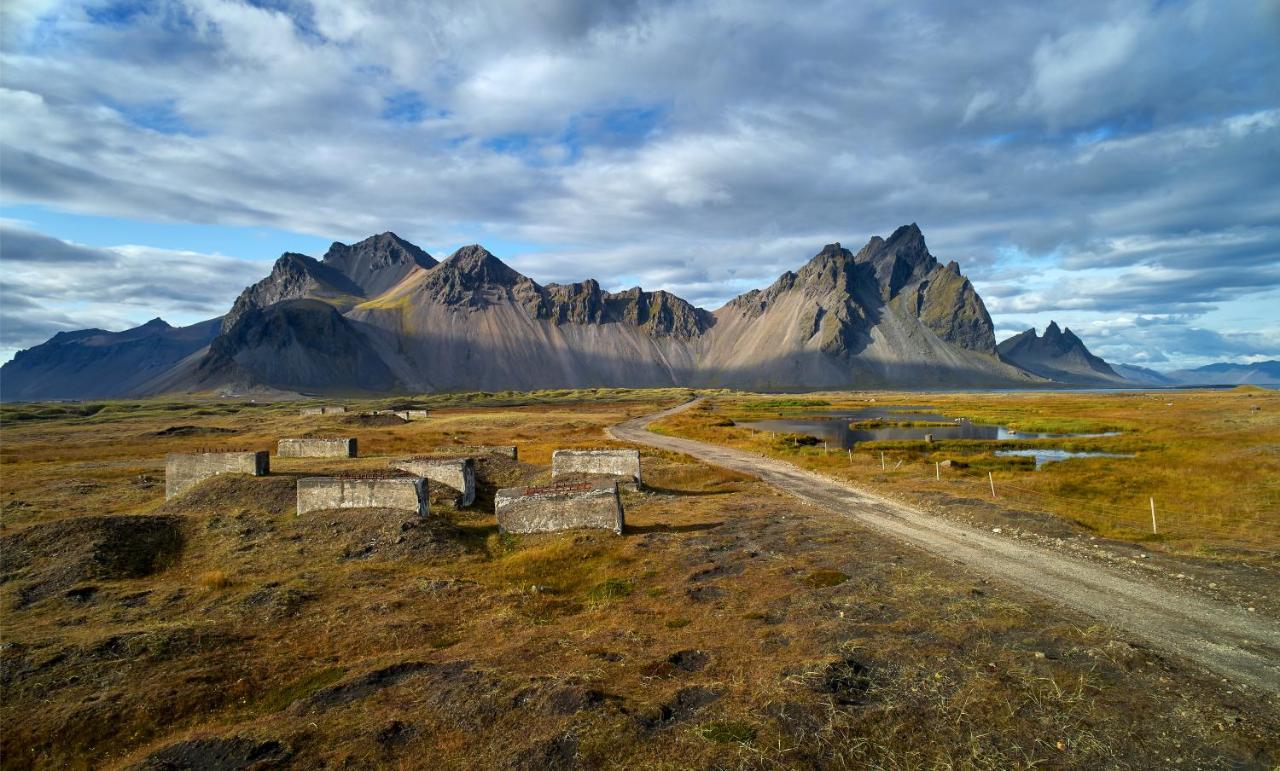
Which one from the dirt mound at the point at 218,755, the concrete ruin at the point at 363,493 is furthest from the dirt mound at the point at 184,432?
the dirt mound at the point at 218,755

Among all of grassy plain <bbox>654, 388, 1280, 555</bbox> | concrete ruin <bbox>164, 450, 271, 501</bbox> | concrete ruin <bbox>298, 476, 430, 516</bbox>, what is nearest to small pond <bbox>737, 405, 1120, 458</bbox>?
grassy plain <bbox>654, 388, 1280, 555</bbox>

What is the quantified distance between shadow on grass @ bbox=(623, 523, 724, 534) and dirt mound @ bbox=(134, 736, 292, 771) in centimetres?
1429

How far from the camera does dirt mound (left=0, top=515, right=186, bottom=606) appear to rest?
1753cm

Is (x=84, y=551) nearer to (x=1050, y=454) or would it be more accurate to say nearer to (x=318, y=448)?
(x=318, y=448)

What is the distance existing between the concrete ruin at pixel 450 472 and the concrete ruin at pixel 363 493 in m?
3.65

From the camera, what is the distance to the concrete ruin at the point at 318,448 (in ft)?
131

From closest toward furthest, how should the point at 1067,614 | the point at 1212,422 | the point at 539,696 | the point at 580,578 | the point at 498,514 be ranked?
the point at 539,696, the point at 1067,614, the point at 580,578, the point at 498,514, the point at 1212,422

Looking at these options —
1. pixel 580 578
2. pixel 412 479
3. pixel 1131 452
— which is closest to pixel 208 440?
pixel 412 479

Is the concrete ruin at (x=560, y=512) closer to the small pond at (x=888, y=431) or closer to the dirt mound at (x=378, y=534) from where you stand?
the dirt mound at (x=378, y=534)

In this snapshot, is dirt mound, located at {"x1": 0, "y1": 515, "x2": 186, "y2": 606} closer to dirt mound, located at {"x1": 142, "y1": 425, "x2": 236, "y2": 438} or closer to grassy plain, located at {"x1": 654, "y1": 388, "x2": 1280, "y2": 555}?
grassy plain, located at {"x1": 654, "y1": 388, "x2": 1280, "y2": 555}

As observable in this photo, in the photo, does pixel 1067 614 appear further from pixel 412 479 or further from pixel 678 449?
pixel 678 449

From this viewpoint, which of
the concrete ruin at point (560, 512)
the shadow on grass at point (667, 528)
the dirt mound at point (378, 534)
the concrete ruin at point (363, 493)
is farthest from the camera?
the shadow on grass at point (667, 528)

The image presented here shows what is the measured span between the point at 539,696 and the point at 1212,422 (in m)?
81.2

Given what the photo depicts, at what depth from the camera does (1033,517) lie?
23953mm
